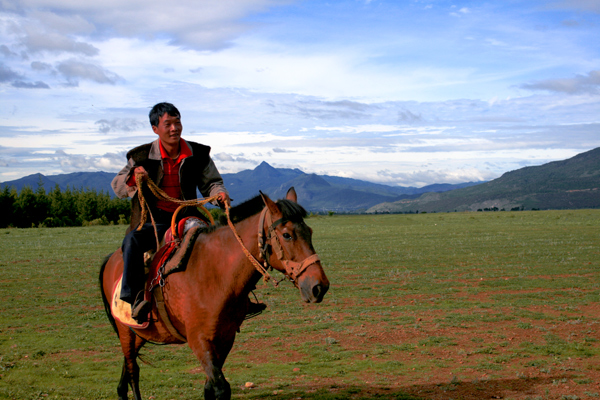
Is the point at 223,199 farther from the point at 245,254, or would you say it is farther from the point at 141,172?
the point at 141,172

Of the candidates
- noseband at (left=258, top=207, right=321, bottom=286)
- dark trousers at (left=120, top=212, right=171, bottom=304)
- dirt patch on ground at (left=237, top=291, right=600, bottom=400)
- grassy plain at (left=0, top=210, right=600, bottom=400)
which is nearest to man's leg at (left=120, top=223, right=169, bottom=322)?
dark trousers at (left=120, top=212, right=171, bottom=304)

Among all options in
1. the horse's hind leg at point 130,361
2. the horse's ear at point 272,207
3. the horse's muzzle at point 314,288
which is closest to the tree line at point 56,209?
the horse's hind leg at point 130,361

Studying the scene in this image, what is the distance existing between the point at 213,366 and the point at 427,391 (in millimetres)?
3734

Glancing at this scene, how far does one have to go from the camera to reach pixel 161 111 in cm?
454

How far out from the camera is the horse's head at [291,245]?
3.40 m

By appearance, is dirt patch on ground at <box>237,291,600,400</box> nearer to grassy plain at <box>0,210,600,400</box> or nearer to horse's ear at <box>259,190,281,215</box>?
grassy plain at <box>0,210,600,400</box>

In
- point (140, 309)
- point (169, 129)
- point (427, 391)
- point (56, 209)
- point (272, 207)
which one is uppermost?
point (56, 209)

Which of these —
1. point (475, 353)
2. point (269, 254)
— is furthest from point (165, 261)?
point (475, 353)

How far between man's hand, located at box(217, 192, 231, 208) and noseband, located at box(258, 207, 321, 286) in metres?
0.51

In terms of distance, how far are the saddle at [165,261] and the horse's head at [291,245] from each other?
85cm

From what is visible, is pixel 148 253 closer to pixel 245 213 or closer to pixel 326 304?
pixel 245 213

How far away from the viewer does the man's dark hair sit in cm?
452

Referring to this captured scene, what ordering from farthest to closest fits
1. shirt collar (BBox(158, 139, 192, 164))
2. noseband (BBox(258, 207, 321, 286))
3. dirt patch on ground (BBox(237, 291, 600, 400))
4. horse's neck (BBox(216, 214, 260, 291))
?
dirt patch on ground (BBox(237, 291, 600, 400))
shirt collar (BBox(158, 139, 192, 164))
horse's neck (BBox(216, 214, 260, 291))
noseband (BBox(258, 207, 321, 286))

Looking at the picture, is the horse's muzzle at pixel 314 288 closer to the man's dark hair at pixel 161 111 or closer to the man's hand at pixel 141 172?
the man's hand at pixel 141 172
